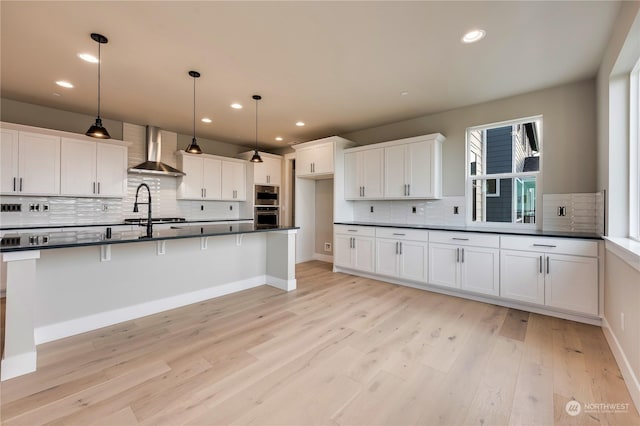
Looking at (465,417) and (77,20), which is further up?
(77,20)

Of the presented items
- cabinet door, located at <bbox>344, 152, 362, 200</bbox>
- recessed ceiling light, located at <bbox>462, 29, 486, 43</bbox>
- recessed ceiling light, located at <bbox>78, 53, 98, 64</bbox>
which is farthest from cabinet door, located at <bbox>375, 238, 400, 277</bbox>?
recessed ceiling light, located at <bbox>78, 53, 98, 64</bbox>

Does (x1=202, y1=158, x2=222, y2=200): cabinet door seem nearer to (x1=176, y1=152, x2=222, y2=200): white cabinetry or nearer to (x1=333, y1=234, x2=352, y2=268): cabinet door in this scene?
(x1=176, y1=152, x2=222, y2=200): white cabinetry

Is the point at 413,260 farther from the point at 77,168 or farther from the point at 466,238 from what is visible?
the point at 77,168

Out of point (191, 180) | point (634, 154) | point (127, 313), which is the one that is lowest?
point (127, 313)

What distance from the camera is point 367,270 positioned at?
4629mm

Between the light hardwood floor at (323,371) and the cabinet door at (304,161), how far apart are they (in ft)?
10.3

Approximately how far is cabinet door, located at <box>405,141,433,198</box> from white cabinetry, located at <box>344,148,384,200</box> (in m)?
0.48

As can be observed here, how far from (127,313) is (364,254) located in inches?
132

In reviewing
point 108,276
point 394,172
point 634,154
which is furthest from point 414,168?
point 108,276

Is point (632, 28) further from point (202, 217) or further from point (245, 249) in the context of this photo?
point (202, 217)

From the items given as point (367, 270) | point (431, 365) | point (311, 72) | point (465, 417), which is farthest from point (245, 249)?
point (465, 417)

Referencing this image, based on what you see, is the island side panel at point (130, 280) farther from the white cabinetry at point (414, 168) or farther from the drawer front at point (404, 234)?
the white cabinetry at point (414, 168)

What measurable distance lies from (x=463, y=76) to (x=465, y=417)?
10.9 ft

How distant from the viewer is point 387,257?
4.37 meters
